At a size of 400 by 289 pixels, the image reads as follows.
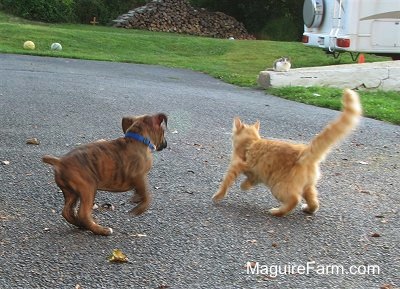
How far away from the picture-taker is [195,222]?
396 cm

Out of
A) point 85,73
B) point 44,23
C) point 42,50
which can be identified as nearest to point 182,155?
point 85,73

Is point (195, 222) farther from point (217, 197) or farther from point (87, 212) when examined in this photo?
point (87, 212)

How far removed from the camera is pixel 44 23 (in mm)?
27594

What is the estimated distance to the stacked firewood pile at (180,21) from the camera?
103 ft

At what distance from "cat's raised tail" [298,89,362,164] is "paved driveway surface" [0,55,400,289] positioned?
1.54ft

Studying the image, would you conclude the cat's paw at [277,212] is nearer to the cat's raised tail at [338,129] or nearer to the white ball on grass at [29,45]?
the cat's raised tail at [338,129]

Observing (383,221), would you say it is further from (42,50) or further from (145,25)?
(145,25)

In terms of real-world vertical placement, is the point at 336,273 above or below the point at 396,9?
below

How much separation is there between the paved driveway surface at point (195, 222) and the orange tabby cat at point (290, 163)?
15 centimetres

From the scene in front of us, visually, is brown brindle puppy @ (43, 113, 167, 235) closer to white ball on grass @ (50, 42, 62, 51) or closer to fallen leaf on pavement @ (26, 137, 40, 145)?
fallen leaf on pavement @ (26, 137, 40, 145)

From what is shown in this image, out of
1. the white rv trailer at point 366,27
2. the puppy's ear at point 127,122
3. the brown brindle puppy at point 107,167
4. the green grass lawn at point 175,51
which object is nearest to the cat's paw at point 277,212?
the brown brindle puppy at point 107,167

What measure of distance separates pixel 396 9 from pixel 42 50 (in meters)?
10.3

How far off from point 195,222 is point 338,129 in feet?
3.76

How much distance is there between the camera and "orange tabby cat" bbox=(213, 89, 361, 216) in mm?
3965
